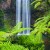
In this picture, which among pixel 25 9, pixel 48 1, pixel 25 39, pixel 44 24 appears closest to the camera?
pixel 44 24

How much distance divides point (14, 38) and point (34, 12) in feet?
16.4

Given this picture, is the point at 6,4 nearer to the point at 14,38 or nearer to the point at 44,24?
the point at 14,38

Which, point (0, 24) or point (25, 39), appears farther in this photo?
point (0, 24)

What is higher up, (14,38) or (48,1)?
(48,1)

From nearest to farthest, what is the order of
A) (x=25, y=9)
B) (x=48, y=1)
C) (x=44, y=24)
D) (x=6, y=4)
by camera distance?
(x=44, y=24), (x=48, y=1), (x=25, y=9), (x=6, y=4)

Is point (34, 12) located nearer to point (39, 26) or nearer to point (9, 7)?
point (9, 7)

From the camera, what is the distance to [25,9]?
893 centimetres

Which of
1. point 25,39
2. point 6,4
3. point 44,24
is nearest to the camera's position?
point 44,24

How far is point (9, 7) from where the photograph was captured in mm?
9555

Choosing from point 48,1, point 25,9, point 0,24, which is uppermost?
point 48,1

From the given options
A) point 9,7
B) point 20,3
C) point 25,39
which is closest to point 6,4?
point 9,7

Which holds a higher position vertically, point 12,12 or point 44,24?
point 44,24

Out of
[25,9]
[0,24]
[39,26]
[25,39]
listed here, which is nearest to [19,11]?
[25,9]

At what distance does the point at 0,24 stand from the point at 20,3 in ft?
4.00
